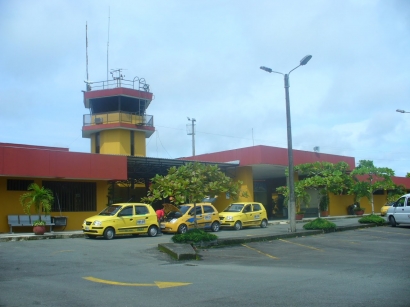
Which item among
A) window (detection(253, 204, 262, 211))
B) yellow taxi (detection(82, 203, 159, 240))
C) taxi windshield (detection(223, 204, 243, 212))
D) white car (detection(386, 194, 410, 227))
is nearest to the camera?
yellow taxi (detection(82, 203, 159, 240))

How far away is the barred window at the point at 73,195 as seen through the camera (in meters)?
25.2

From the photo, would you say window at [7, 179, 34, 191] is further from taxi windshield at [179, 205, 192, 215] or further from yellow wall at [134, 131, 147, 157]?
yellow wall at [134, 131, 147, 157]

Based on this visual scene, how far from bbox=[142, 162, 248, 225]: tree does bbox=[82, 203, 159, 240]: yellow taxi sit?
4223 millimetres

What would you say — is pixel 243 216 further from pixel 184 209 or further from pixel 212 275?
pixel 212 275

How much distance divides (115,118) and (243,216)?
18.1m

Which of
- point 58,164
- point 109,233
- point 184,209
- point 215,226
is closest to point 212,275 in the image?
point 109,233

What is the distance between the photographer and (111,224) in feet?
68.5

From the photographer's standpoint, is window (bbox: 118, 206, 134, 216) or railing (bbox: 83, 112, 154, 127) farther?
railing (bbox: 83, 112, 154, 127)

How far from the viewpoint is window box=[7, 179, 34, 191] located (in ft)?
77.4

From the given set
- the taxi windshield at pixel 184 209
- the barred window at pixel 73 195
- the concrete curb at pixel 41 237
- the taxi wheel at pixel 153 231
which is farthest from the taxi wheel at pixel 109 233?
the barred window at pixel 73 195

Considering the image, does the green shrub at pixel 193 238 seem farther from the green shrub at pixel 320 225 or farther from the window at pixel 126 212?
the green shrub at pixel 320 225

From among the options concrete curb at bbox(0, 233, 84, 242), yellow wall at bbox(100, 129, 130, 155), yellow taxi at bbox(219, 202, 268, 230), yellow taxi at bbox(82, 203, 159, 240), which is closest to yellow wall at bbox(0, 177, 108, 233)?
concrete curb at bbox(0, 233, 84, 242)

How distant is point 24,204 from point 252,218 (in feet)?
42.5

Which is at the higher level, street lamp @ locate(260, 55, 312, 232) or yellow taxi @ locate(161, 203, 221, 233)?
street lamp @ locate(260, 55, 312, 232)
